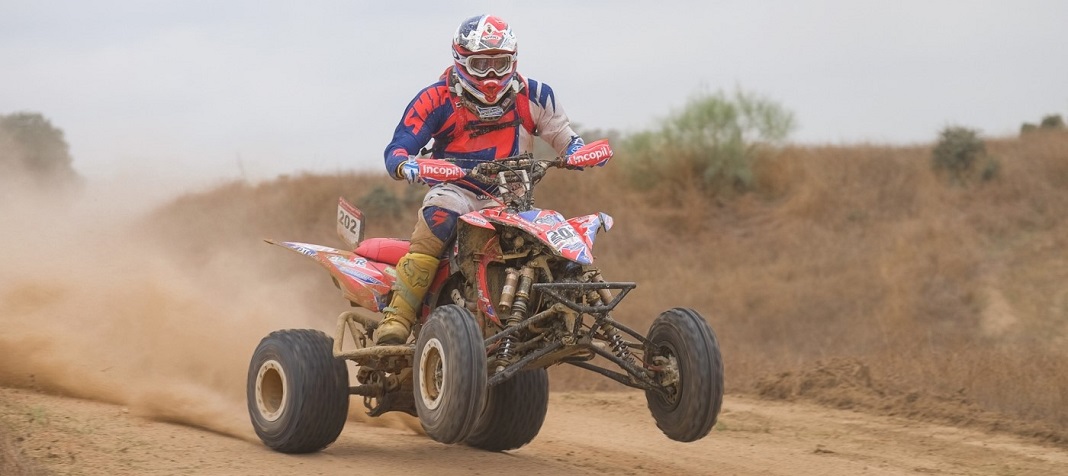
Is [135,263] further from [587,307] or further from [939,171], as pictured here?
[939,171]

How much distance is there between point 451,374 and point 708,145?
64.3 ft

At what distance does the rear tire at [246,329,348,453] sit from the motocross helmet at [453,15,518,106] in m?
2.01

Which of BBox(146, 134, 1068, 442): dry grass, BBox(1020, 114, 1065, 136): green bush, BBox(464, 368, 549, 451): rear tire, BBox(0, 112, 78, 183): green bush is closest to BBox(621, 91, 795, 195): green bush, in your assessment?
BBox(146, 134, 1068, 442): dry grass

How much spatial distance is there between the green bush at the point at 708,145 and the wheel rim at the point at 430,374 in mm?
18715

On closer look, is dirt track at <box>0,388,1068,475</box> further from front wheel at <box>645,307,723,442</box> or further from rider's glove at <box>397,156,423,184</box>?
rider's glove at <box>397,156,423,184</box>

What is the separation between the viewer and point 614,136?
109ft

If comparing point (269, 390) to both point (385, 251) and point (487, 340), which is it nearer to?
point (385, 251)

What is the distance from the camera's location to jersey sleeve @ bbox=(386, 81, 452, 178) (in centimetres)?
763

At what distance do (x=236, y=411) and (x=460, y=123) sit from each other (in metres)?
3.50

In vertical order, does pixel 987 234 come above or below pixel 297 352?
above

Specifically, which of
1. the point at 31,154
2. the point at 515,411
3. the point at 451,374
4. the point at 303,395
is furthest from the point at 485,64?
the point at 31,154

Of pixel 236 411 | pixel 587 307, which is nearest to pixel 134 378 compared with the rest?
pixel 236 411

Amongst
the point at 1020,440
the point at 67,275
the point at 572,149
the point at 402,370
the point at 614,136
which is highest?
the point at 614,136

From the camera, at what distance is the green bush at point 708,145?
25141 mm
